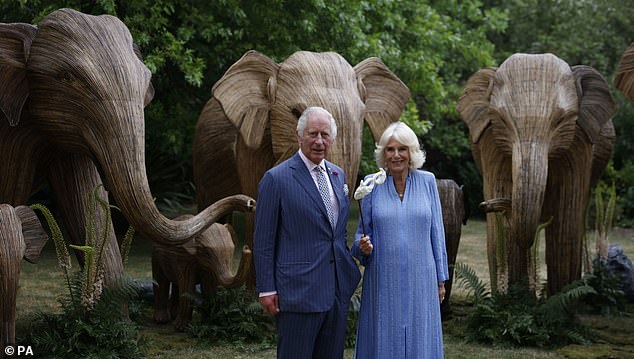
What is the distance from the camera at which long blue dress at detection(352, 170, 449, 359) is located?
4805mm

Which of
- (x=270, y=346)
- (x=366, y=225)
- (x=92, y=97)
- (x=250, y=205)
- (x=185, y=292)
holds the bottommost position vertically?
(x=270, y=346)

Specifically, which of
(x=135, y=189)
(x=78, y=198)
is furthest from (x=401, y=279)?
(x=78, y=198)

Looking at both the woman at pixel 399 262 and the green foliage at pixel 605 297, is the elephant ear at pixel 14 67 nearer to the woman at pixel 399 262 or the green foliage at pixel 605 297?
the woman at pixel 399 262

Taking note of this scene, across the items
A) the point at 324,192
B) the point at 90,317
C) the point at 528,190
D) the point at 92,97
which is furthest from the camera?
the point at 528,190

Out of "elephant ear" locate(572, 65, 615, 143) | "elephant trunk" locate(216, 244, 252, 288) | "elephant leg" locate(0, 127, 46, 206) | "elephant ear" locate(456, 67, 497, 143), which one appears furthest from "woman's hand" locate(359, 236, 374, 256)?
"elephant ear" locate(572, 65, 615, 143)

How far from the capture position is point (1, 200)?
646 cm

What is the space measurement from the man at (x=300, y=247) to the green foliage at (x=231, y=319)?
2.66 m

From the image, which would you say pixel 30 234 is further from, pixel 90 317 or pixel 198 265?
pixel 198 265

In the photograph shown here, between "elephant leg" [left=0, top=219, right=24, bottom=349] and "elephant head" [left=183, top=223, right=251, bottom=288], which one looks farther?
"elephant head" [left=183, top=223, right=251, bottom=288]

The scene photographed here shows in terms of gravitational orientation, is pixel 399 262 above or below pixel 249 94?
below

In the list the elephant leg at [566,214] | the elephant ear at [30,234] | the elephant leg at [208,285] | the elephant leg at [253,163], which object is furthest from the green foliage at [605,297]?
the elephant ear at [30,234]

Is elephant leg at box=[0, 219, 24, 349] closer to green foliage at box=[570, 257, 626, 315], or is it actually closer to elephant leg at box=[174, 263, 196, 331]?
elephant leg at box=[174, 263, 196, 331]

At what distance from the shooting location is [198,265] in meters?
7.51

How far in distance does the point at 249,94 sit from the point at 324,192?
266cm
